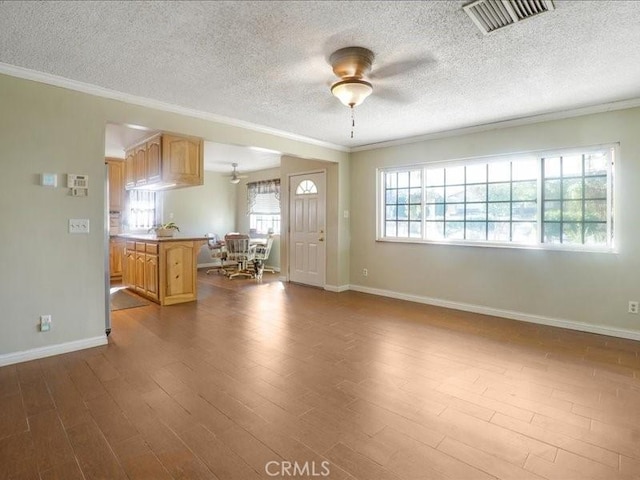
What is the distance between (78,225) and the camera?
323 centimetres

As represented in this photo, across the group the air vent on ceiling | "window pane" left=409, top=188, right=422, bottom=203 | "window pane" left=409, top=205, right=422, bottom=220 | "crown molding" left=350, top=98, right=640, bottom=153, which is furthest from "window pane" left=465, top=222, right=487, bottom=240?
the air vent on ceiling

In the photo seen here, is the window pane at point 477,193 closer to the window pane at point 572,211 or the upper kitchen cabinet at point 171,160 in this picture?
the window pane at point 572,211

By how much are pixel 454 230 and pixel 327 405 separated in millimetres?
3505

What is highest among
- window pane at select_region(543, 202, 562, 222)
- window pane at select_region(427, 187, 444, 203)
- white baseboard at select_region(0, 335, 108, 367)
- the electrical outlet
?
window pane at select_region(427, 187, 444, 203)

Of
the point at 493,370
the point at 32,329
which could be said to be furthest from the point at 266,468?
the point at 32,329

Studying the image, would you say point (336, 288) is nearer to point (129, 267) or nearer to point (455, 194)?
point (455, 194)

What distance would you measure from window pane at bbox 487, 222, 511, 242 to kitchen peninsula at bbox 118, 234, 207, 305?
4.23 meters

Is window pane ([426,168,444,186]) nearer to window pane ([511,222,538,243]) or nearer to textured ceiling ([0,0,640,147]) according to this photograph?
window pane ([511,222,538,243])

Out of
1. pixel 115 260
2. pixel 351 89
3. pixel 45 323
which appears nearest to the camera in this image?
pixel 351 89

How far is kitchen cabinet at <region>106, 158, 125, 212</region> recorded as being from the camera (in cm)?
698

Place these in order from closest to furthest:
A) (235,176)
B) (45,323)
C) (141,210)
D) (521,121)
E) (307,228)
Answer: (45,323)
(521,121)
(307,228)
(141,210)
(235,176)

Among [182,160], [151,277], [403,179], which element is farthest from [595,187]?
[151,277]

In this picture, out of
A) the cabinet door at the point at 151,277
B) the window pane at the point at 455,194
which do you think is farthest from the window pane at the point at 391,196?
the cabinet door at the point at 151,277

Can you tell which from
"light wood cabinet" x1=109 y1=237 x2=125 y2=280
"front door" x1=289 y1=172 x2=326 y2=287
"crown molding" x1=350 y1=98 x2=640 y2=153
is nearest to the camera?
"crown molding" x1=350 y1=98 x2=640 y2=153
